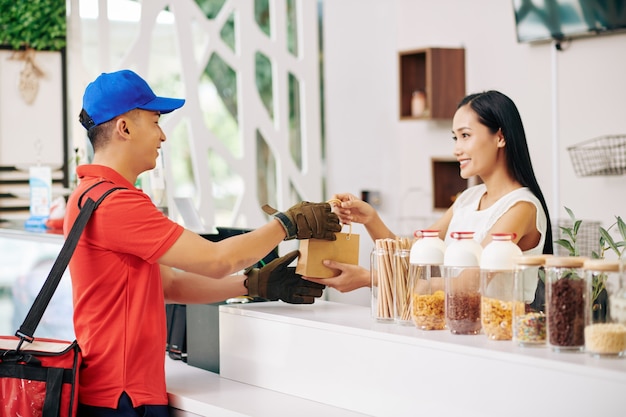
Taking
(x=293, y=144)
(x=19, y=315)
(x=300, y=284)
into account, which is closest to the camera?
(x=300, y=284)

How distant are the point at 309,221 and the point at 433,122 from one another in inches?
168

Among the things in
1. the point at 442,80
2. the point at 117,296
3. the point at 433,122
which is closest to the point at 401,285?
the point at 117,296

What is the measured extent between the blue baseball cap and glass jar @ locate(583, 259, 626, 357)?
1181mm

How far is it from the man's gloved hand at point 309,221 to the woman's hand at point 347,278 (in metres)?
0.09

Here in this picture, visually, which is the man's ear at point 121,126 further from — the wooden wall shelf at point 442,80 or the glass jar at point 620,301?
the wooden wall shelf at point 442,80

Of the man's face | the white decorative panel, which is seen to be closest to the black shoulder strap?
the man's face

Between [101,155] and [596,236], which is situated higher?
[101,155]

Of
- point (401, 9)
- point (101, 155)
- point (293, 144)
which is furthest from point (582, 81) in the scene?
point (101, 155)

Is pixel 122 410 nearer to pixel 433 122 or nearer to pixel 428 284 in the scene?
pixel 428 284

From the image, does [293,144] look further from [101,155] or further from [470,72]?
[101,155]

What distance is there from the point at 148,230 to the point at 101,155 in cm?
29

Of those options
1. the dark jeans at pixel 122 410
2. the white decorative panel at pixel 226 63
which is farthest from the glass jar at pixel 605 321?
the white decorative panel at pixel 226 63

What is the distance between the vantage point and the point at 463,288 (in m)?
1.97

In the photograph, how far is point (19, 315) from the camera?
429 centimetres
